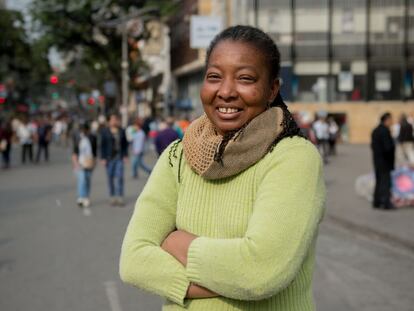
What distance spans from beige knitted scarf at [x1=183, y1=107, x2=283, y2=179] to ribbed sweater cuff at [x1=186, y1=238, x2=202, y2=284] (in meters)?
0.22

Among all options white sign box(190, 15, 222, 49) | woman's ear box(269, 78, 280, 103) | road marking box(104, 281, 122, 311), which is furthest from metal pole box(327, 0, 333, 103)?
woman's ear box(269, 78, 280, 103)

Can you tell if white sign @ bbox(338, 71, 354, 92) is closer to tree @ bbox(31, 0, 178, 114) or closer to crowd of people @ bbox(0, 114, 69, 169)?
tree @ bbox(31, 0, 178, 114)

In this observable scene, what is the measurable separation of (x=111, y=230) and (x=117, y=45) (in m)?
46.0

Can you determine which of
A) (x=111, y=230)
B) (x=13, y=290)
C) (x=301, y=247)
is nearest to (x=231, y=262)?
(x=301, y=247)

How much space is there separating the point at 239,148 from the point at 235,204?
178mm

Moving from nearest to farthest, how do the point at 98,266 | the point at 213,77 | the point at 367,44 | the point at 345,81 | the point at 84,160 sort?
1. the point at 213,77
2. the point at 98,266
3. the point at 84,160
4. the point at 367,44
5. the point at 345,81

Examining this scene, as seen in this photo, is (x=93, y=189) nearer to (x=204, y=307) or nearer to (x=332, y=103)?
(x=204, y=307)

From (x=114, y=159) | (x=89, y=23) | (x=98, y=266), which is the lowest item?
(x=98, y=266)

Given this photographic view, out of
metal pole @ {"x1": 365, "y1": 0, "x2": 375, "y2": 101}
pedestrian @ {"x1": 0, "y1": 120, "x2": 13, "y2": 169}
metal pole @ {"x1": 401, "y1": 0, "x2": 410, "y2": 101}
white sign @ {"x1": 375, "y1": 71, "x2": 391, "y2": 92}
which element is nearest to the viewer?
pedestrian @ {"x1": 0, "y1": 120, "x2": 13, "y2": 169}

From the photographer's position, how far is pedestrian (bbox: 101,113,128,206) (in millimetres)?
14203

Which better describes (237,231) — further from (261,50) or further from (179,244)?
(261,50)

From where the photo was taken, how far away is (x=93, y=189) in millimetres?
17578

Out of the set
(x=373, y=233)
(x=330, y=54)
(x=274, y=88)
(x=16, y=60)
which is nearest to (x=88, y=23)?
(x=16, y=60)

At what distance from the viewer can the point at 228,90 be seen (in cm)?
229
